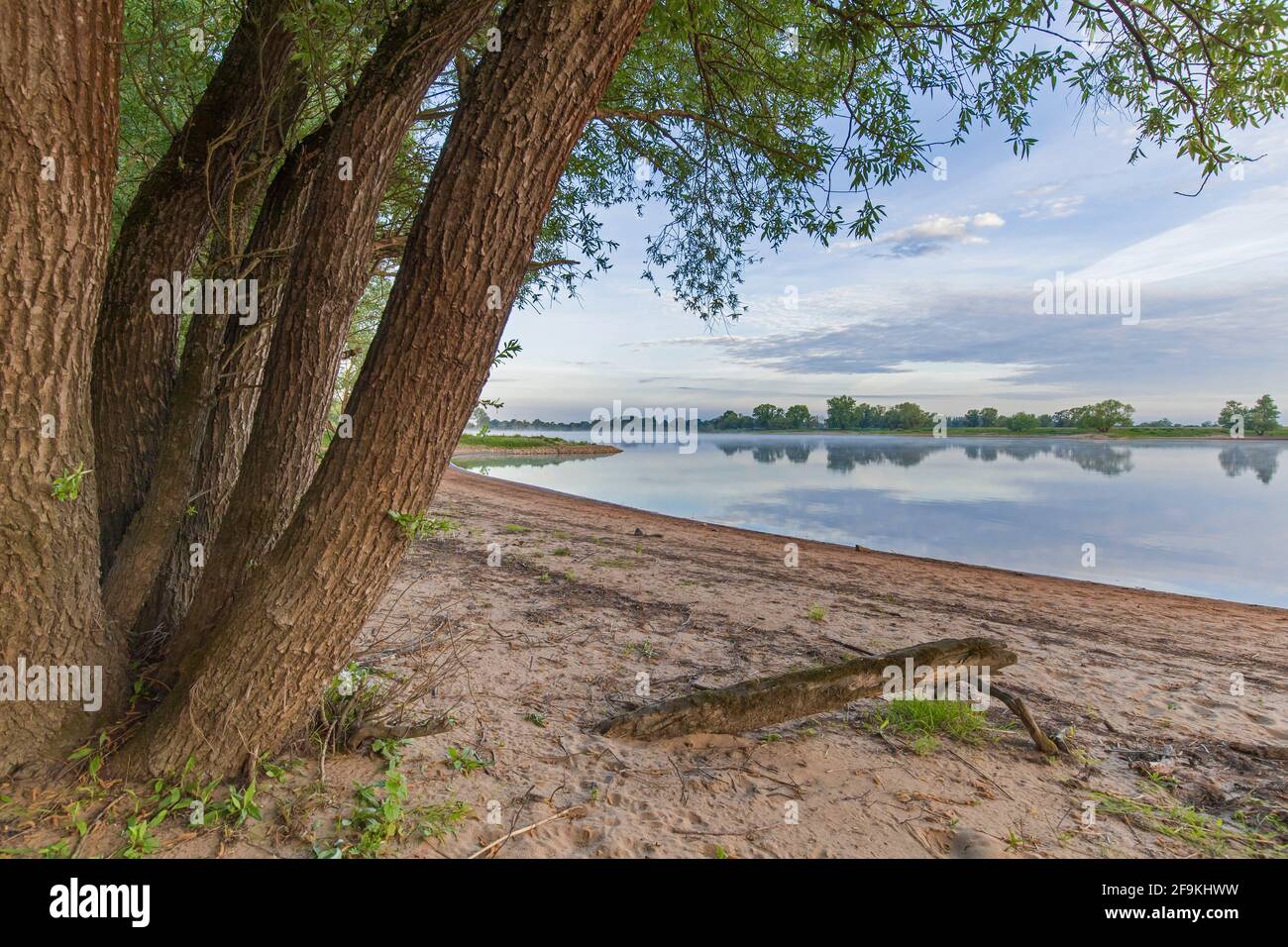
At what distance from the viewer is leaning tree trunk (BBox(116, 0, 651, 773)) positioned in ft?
6.95

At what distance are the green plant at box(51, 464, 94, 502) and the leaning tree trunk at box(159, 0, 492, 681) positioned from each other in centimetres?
54

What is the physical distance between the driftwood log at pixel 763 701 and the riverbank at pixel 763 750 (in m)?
0.09

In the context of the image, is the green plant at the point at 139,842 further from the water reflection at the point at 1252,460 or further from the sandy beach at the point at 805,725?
the water reflection at the point at 1252,460

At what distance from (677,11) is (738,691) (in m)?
3.94

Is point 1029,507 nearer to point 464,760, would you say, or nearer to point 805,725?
point 805,725

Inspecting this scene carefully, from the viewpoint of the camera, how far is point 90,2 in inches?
85.6

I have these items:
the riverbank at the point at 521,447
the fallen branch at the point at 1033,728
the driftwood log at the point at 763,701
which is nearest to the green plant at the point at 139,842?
the driftwood log at the point at 763,701

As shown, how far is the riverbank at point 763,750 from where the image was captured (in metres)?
2.45

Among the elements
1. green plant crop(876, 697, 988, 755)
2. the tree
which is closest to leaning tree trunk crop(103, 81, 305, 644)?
the tree

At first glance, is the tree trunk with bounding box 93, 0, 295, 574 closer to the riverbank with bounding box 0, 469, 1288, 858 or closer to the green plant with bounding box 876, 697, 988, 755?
the riverbank with bounding box 0, 469, 1288, 858
